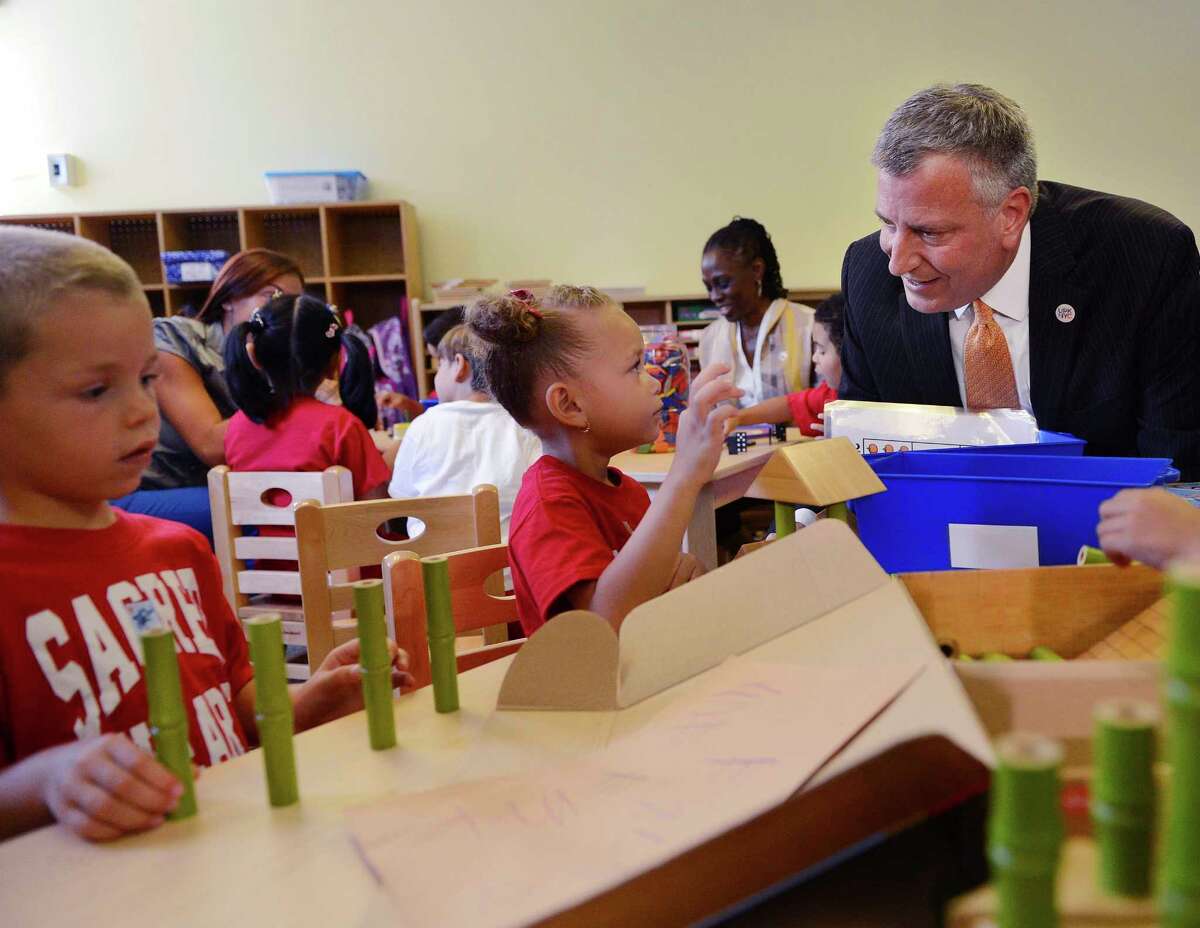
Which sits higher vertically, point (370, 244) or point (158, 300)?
point (370, 244)

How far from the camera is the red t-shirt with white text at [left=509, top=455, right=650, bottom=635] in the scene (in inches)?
48.9

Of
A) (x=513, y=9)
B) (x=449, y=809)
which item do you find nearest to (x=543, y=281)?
(x=513, y=9)

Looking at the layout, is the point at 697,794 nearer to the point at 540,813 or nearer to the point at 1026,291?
the point at 540,813

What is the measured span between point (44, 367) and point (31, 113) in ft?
20.4

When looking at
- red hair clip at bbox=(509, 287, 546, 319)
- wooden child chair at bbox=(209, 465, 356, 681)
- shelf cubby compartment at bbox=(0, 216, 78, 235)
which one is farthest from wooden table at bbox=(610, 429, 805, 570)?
shelf cubby compartment at bbox=(0, 216, 78, 235)

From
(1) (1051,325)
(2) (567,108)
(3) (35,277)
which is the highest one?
(2) (567,108)

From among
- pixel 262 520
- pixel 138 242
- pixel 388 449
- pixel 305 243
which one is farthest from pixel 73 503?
pixel 138 242

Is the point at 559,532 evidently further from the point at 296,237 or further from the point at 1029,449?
the point at 296,237

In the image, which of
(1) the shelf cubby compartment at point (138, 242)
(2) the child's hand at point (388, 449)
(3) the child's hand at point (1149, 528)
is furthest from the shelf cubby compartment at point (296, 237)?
(3) the child's hand at point (1149, 528)

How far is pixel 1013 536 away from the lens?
1053mm

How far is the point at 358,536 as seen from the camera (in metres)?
1.75

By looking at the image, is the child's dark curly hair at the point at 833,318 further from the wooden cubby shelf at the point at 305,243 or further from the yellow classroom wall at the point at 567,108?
the wooden cubby shelf at the point at 305,243

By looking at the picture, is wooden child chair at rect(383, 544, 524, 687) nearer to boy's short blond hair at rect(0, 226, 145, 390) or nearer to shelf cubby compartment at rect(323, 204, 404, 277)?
boy's short blond hair at rect(0, 226, 145, 390)

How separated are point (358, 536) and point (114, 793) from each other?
1.16 m
